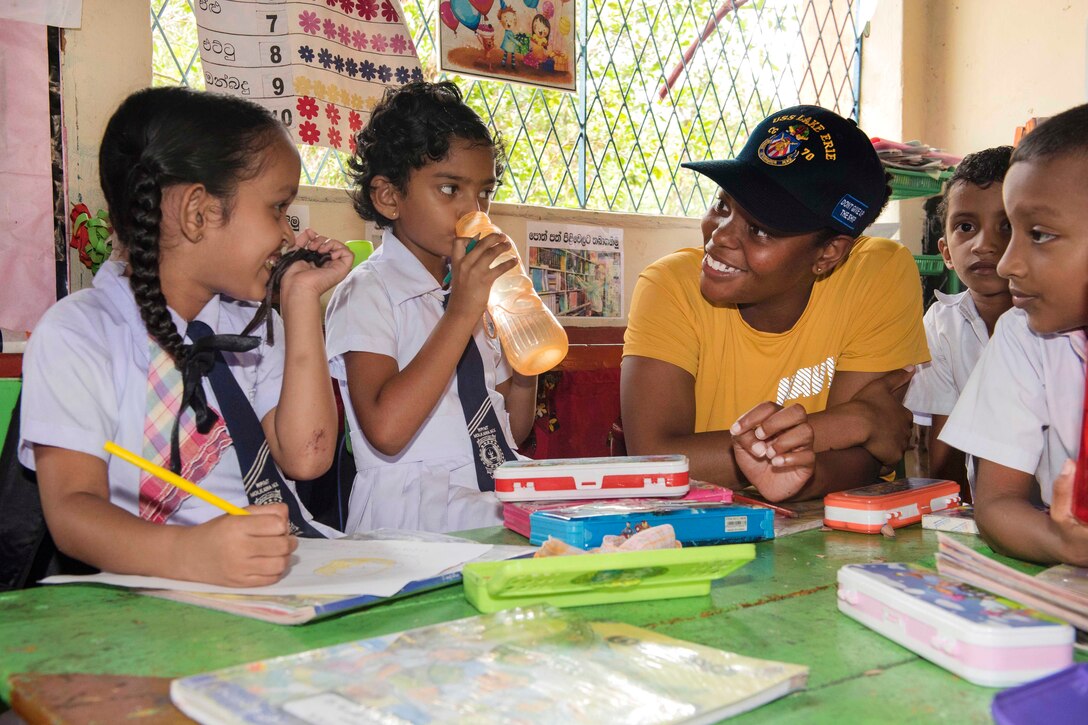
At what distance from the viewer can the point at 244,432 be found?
137cm

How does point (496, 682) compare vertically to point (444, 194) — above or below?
Result: below

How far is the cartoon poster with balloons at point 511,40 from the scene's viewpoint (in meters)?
2.99

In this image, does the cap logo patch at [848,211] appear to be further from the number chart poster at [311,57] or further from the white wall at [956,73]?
the white wall at [956,73]

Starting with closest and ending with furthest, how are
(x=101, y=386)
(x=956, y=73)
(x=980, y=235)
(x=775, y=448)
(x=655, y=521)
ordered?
(x=655, y=521) → (x=101, y=386) → (x=775, y=448) → (x=980, y=235) → (x=956, y=73)

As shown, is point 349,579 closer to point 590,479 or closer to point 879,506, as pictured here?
point 590,479

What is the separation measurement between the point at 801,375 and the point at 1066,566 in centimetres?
90

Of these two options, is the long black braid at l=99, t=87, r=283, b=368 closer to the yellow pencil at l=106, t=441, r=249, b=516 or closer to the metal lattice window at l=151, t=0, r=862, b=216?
the yellow pencil at l=106, t=441, r=249, b=516

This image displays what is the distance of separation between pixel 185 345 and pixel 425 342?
1.59 ft

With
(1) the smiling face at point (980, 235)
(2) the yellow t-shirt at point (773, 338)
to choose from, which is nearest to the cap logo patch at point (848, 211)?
(2) the yellow t-shirt at point (773, 338)

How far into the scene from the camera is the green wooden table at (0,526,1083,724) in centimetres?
66

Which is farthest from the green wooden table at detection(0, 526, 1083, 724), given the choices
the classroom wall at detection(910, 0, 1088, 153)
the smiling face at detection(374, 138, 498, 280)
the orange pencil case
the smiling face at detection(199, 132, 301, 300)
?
the classroom wall at detection(910, 0, 1088, 153)

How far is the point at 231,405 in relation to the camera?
4.50ft

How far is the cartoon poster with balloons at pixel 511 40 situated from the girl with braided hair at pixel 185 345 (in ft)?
5.28

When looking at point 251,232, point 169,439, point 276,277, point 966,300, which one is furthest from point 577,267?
point 169,439
